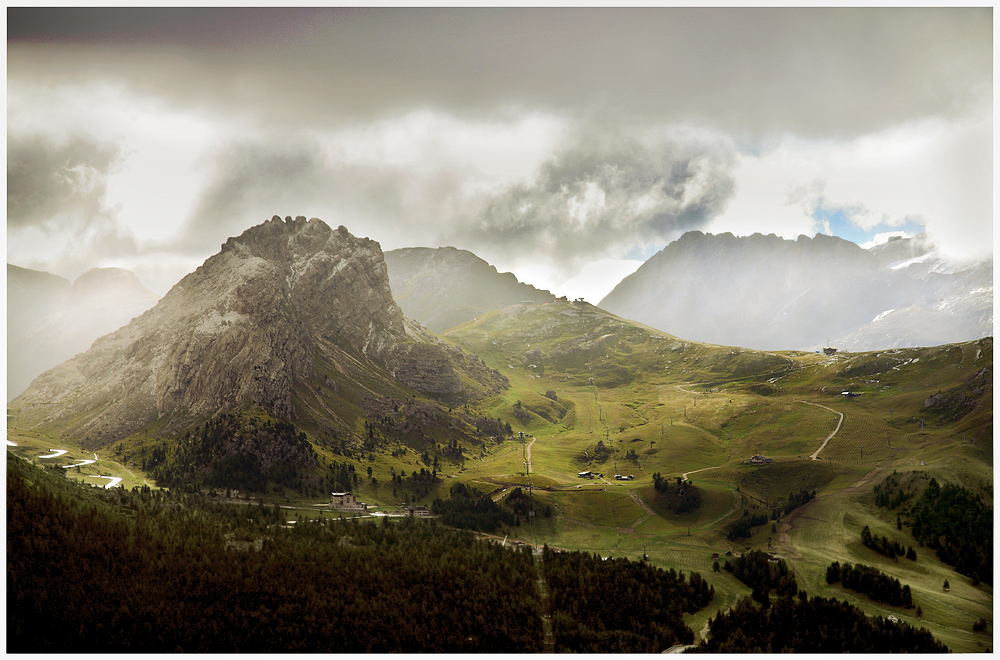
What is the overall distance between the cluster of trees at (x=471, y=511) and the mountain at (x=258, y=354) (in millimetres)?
28462

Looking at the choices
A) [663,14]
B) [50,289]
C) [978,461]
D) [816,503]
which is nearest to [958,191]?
[663,14]

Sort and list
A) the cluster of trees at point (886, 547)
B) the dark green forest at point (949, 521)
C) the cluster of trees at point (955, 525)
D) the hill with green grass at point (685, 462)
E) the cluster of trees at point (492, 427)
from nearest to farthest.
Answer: the cluster of trees at point (955, 525) < the dark green forest at point (949, 521) < the cluster of trees at point (886, 547) < the hill with green grass at point (685, 462) < the cluster of trees at point (492, 427)

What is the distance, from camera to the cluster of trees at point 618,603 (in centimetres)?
3791

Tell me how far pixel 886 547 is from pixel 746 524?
13.1 metres

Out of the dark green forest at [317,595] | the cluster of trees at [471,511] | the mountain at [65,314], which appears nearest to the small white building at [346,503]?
the cluster of trees at [471,511]

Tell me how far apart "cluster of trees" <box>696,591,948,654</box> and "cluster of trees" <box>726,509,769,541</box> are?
15860 millimetres

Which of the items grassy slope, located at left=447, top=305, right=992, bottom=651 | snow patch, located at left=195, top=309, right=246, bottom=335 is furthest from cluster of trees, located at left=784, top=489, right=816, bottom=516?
snow patch, located at left=195, top=309, right=246, bottom=335

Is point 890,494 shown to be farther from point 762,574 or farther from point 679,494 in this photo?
point 679,494

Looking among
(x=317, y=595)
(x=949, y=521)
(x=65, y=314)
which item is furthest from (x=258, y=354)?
(x=949, y=521)

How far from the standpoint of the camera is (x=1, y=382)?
29.4 metres

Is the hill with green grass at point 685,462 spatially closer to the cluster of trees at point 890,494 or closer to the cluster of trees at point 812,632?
the cluster of trees at point 890,494

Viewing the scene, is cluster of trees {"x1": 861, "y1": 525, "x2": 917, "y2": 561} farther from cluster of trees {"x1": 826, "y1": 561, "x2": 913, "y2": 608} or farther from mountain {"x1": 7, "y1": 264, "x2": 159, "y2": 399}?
mountain {"x1": 7, "y1": 264, "x2": 159, "y2": 399}

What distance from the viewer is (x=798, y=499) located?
63000mm

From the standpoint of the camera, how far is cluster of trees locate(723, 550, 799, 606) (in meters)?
46.3
